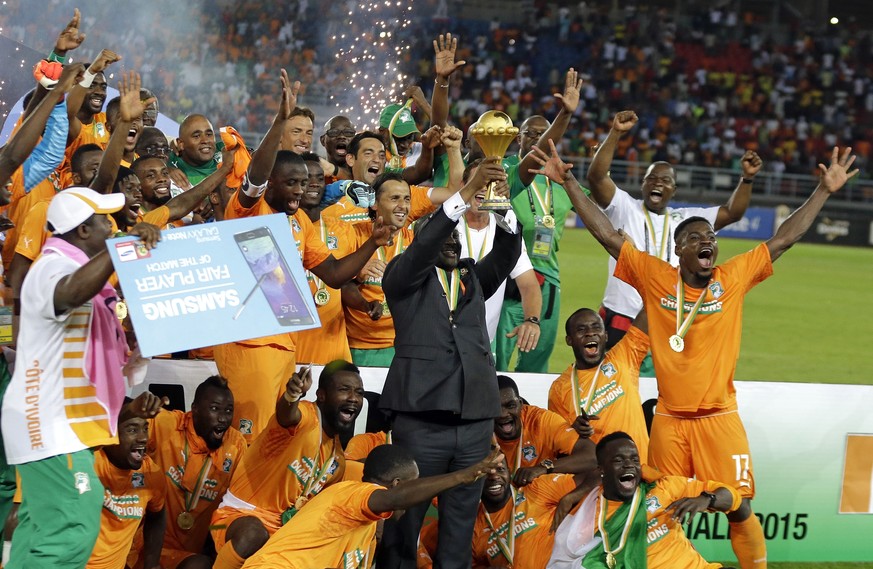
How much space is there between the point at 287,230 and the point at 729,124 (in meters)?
29.4

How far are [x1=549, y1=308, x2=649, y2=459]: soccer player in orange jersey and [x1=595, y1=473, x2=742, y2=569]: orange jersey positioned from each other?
0.60 meters

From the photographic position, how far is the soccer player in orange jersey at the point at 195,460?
5.88m

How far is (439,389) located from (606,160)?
249 centimetres

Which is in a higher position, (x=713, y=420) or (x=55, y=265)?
(x=55, y=265)

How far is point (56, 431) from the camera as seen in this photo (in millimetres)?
4344

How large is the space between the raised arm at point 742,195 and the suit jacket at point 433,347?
2231 millimetres

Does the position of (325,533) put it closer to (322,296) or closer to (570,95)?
(322,296)

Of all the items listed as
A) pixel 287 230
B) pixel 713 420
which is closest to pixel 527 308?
pixel 713 420

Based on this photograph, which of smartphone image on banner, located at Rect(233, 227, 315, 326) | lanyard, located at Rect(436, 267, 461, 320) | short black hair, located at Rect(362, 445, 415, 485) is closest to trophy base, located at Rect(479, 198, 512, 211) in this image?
lanyard, located at Rect(436, 267, 461, 320)

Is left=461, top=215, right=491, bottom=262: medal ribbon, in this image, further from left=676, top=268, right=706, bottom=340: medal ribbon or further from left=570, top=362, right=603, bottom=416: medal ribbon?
left=676, top=268, right=706, bottom=340: medal ribbon

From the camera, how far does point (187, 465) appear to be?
5891 mm

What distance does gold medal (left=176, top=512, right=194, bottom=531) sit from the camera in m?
5.95

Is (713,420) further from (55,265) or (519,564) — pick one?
(55,265)

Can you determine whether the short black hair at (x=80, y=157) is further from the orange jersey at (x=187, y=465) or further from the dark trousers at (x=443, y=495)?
the dark trousers at (x=443, y=495)
